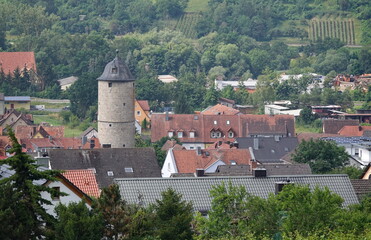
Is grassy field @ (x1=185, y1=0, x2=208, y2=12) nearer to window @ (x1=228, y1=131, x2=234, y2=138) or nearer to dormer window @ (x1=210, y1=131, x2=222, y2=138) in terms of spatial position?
window @ (x1=228, y1=131, x2=234, y2=138)

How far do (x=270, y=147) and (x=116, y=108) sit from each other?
870 cm

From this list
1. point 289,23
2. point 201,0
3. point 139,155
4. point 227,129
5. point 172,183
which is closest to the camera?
point 172,183

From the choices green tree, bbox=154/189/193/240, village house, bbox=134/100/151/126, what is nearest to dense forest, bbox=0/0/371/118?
village house, bbox=134/100/151/126

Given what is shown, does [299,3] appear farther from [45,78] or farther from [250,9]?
[45,78]

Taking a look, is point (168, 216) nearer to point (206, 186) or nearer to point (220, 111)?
point (206, 186)

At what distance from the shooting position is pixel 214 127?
7475 cm

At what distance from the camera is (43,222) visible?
83.0 feet

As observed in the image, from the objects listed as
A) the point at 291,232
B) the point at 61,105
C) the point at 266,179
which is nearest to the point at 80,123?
the point at 61,105

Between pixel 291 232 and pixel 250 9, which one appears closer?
pixel 291 232

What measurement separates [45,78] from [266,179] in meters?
60.2

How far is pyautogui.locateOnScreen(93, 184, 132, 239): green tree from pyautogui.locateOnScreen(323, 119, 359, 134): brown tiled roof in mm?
49519

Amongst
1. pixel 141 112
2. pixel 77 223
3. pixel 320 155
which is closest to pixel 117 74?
pixel 320 155

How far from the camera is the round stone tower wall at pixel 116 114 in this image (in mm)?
60438

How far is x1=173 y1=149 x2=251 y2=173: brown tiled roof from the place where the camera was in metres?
53.4
